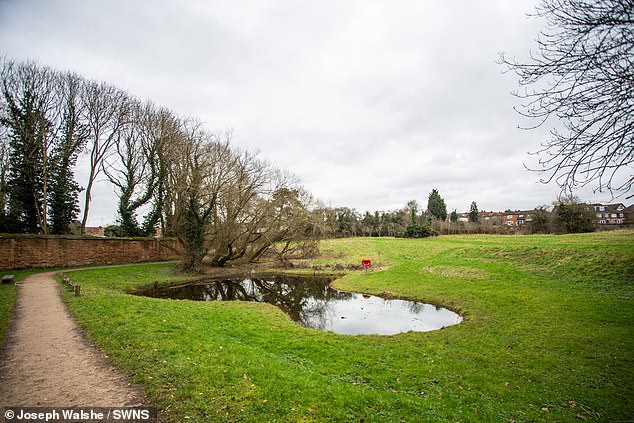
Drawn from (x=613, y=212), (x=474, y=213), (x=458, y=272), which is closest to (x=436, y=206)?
(x=474, y=213)

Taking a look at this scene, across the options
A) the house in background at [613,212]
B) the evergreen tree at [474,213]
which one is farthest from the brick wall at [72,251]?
the evergreen tree at [474,213]

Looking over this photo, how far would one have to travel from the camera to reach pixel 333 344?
8273mm

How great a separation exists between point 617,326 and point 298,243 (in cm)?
2380

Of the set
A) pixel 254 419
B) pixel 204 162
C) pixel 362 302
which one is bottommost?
pixel 362 302

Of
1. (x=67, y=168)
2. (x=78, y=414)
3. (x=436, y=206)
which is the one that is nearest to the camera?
(x=78, y=414)

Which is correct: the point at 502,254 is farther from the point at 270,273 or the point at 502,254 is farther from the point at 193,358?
the point at 193,358

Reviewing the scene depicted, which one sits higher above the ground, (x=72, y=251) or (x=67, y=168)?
(x=67, y=168)

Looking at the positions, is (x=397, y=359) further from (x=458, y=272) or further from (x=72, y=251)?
(x=72, y=251)

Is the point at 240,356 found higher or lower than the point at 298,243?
lower

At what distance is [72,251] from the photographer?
75.8 feet

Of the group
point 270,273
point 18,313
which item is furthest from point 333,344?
point 270,273

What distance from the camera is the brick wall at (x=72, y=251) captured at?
20.0 metres

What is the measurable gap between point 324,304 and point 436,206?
64.6 meters

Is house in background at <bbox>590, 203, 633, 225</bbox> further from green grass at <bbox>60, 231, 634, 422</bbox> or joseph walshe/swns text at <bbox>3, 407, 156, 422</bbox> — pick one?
joseph walshe/swns text at <bbox>3, 407, 156, 422</bbox>
